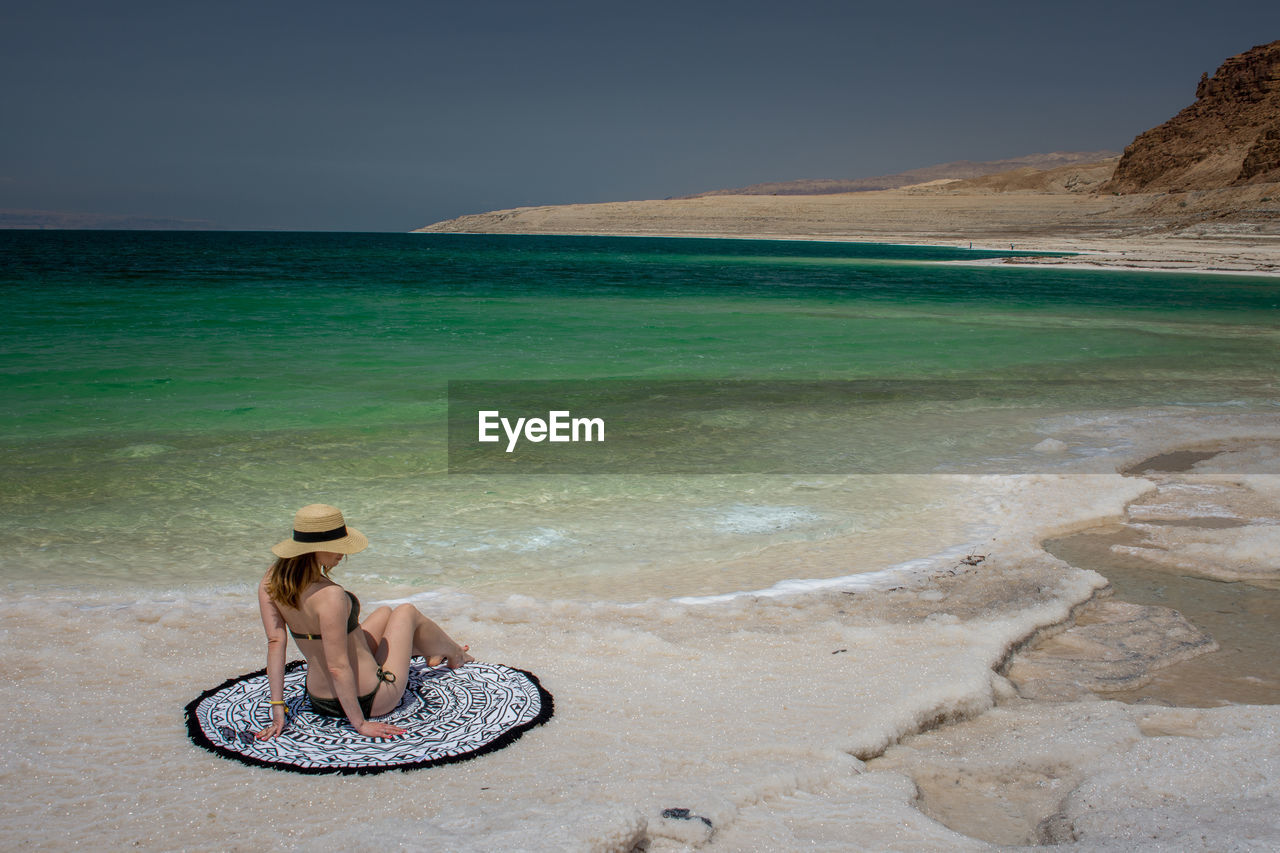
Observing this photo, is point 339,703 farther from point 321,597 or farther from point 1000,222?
point 1000,222

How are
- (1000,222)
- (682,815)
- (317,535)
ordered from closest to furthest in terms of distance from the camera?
(682,815) < (317,535) < (1000,222)

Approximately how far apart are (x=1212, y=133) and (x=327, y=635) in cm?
8637

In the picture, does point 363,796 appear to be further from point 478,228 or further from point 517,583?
point 478,228

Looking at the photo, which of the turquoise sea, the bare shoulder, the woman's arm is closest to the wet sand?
the turquoise sea

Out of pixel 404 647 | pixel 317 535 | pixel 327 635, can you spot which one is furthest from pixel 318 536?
pixel 404 647

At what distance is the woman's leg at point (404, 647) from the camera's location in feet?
11.7

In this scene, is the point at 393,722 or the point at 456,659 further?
the point at 456,659

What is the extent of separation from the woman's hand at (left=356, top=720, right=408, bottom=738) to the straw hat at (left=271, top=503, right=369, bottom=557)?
0.66 m

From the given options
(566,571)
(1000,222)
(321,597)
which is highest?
(1000,222)

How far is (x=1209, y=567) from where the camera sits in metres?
5.51

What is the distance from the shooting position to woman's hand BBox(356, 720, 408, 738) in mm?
3406

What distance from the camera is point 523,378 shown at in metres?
13.1

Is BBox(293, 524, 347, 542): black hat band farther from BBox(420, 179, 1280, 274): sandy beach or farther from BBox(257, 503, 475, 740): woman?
BBox(420, 179, 1280, 274): sandy beach

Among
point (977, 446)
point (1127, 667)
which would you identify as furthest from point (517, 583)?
point (977, 446)
